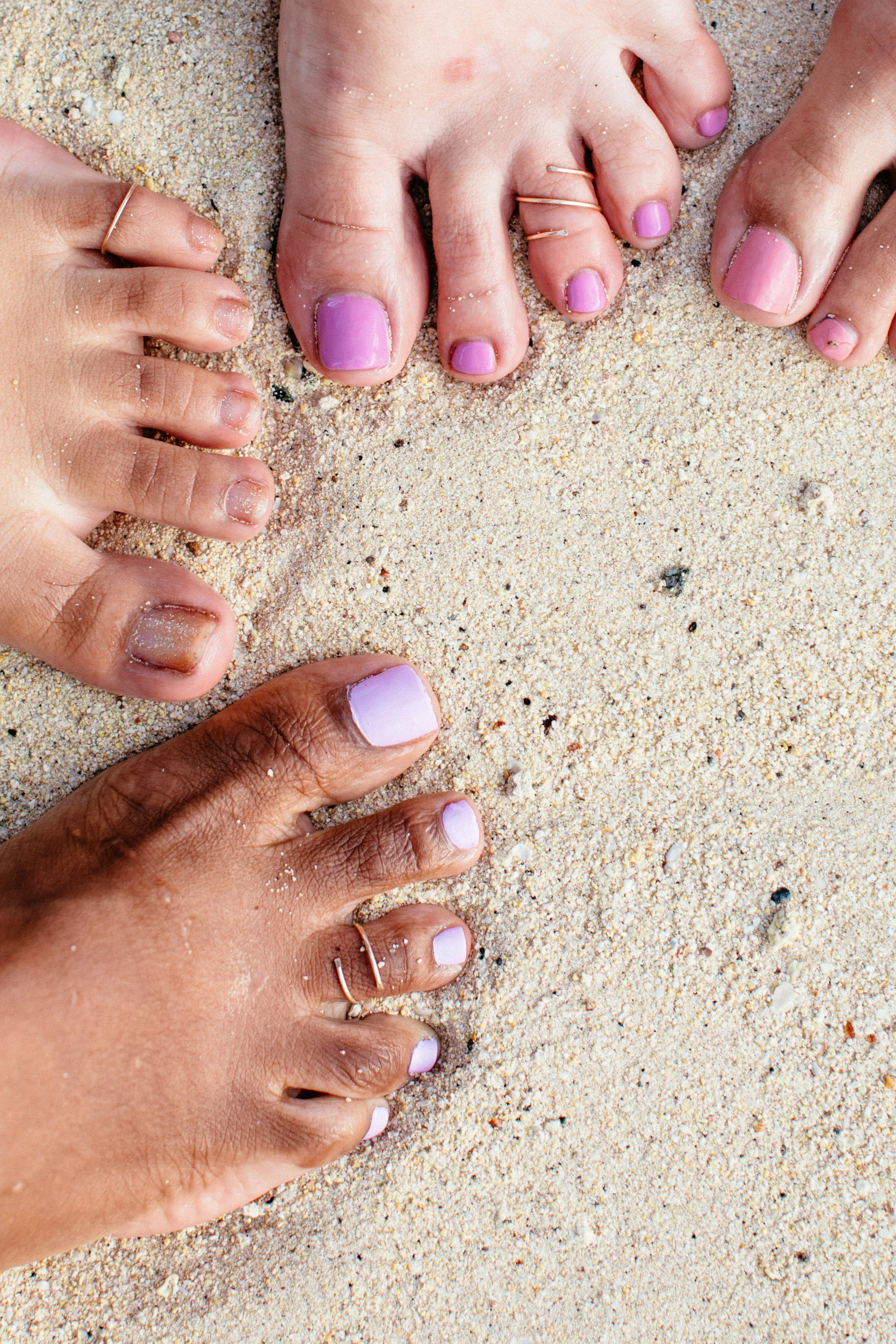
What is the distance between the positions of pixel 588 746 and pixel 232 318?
0.63m

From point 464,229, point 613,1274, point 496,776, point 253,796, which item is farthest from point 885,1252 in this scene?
point 464,229

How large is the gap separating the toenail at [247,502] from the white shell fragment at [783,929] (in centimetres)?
73

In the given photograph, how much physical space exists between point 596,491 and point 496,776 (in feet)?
1.14

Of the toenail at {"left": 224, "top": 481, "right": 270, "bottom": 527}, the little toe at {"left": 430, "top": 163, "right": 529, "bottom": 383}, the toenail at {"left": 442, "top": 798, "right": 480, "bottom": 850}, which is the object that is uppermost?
the little toe at {"left": 430, "top": 163, "right": 529, "bottom": 383}

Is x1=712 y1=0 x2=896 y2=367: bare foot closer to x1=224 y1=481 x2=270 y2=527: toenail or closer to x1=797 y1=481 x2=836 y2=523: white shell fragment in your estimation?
x1=797 y1=481 x2=836 y2=523: white shell fragment

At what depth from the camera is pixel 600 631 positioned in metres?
Answer: 1.15

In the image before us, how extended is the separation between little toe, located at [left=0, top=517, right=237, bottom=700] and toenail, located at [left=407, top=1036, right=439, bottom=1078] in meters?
0.47

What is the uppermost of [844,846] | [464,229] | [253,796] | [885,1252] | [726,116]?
[726,116]

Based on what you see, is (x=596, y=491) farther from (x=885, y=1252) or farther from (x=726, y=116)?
(x=885, y=1252)

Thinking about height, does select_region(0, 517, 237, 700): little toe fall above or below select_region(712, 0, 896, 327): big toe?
below

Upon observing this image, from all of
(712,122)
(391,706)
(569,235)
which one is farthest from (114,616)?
(712,122)

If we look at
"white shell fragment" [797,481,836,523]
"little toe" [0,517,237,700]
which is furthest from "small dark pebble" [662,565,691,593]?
"little toe" [0,517,237,700]

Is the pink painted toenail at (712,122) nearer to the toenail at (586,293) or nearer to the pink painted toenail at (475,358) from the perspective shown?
the toenail at (586,293)

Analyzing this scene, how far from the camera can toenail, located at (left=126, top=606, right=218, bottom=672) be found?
3.61ft
